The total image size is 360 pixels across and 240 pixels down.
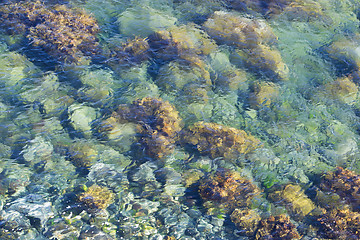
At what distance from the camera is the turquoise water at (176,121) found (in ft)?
20.1

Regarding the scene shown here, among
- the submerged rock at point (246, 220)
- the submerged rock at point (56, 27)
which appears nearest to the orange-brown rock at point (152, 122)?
the submerged rock at point (246, 220)

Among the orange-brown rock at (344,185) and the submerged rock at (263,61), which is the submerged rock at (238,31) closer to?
the submerged rock at (263,61)

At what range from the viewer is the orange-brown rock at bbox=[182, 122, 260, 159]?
23.7ft

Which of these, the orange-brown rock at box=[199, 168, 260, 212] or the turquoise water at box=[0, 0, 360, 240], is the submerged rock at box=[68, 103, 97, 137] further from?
the orange-brown rock at box=[199, 168, 260, 212]

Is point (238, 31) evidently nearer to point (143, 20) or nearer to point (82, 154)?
point (143, 20)

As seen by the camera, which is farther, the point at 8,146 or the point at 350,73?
the point at 350,73

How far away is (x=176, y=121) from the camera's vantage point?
25.0 feet

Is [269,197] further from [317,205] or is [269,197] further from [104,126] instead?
[104,126]

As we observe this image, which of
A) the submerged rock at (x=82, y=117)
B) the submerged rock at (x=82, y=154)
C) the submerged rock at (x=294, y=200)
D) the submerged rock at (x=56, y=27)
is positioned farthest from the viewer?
the submerged rock at (x=56, y=27)

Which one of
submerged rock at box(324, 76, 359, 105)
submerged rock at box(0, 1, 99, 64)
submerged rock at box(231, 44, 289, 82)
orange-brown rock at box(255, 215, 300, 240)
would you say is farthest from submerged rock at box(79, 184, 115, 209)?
submerged rock at box(324, 76, 359, 105)

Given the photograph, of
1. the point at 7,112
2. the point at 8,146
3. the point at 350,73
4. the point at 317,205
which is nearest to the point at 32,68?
the point at 7,112

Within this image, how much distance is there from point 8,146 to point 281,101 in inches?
268

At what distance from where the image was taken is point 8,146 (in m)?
6.81

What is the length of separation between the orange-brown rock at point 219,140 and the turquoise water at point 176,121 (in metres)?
0.03
